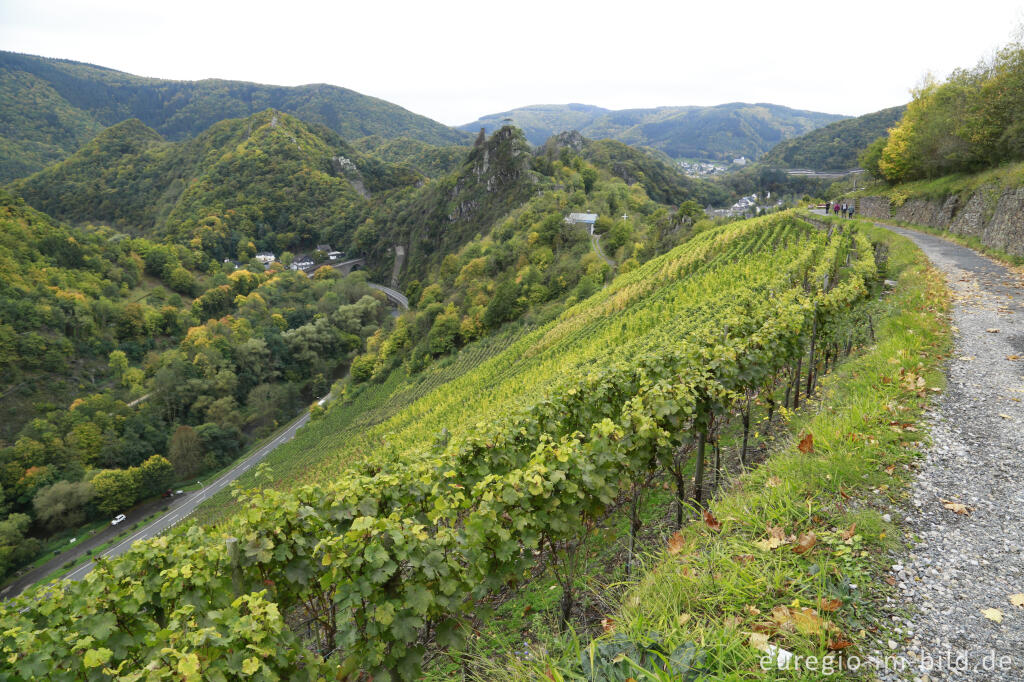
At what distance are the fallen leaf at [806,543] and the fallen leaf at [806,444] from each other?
1.71m

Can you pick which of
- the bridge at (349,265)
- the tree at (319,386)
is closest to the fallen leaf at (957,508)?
the tree at (319,386)

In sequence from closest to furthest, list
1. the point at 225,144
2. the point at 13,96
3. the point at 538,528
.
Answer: the point at 538,528, the point at 225,144, the point at 13,96

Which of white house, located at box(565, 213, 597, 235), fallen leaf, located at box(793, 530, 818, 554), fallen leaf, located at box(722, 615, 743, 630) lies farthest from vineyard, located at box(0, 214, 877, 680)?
white house, located at box(565, 213, 597, 235)

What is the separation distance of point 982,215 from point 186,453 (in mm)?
67080

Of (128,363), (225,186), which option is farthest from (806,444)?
(225,186)

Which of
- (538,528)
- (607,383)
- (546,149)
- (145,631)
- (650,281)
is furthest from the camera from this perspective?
(546,149)

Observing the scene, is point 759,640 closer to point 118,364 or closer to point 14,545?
point 14,545

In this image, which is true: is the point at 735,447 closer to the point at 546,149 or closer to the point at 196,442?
the point at 196,442

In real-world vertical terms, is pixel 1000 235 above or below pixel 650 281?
above

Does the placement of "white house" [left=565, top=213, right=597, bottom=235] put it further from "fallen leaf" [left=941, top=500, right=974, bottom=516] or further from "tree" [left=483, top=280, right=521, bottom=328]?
"fallen leaf" [left=941, top=500, right=974, bottom=516]

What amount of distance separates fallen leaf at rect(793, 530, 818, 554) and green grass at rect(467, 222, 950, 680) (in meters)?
0.04

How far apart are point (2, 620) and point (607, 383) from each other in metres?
5.89

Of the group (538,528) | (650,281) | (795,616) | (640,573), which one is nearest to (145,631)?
(538,528)

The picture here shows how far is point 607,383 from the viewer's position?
6.20 m
